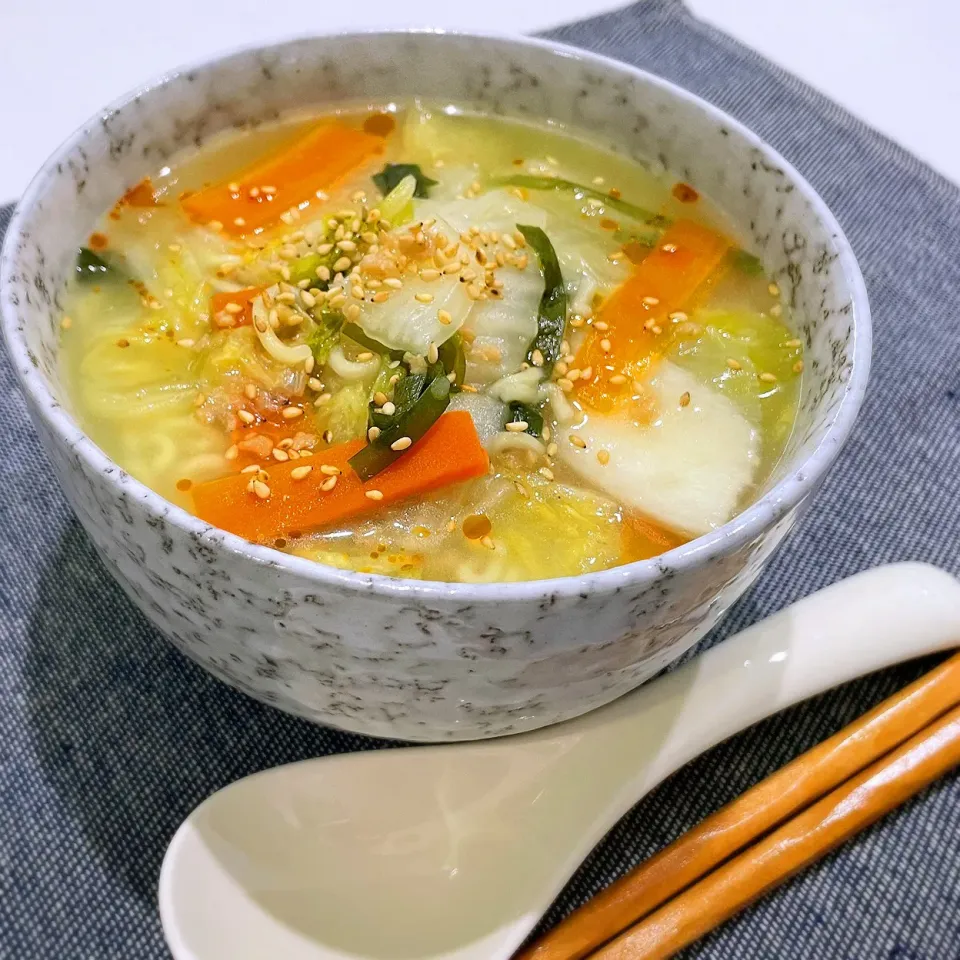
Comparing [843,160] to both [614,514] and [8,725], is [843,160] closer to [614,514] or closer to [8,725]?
[614,514]

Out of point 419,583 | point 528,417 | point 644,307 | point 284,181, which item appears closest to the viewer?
point 419,583

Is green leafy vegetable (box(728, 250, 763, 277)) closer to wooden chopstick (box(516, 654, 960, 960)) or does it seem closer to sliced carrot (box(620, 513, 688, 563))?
sliced carrot (box(620, 513, 688, 563))

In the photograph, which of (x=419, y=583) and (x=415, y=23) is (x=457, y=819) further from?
(x=415, y=23)

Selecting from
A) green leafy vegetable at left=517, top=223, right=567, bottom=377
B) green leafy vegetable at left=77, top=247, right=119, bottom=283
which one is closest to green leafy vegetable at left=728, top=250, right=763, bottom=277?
green leafy vegetable at left=517, top=223, right=567, bottom=377

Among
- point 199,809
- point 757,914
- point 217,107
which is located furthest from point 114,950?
point 217,107

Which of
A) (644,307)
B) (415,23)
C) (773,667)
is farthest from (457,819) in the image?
(415,23)
